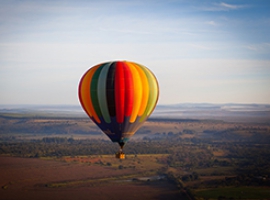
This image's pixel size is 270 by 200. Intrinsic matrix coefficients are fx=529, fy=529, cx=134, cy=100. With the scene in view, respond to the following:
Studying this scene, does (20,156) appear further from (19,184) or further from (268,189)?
(268,189)

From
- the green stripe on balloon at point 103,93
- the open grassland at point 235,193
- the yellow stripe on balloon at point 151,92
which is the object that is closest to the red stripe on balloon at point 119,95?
the green stripe on balloon at point 103,93

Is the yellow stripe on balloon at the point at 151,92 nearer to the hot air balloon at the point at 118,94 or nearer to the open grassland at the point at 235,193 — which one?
the hot air balloon at the point at 118,94

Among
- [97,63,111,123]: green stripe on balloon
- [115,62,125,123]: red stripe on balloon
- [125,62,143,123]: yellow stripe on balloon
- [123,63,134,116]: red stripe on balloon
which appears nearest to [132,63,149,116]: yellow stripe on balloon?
[125,62,143,123]: yellow stripe on balloon

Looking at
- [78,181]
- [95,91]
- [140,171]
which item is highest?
[95,91]

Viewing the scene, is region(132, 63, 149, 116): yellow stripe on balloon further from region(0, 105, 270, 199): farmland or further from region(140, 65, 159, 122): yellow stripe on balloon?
region(0, 105, 270, 199): farmland

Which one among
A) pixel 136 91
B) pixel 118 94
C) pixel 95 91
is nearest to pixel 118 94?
pixel 118 94

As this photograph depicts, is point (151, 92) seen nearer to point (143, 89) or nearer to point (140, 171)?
point (143, 89)

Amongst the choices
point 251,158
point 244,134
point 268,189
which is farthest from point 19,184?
point 244,134

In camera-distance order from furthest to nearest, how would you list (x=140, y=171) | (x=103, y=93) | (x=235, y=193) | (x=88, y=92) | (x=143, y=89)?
(x=140, y=171)
(x=235, y=193)
(x=88, y=92)
(x=143, y=89)
(x=103, y=93)
